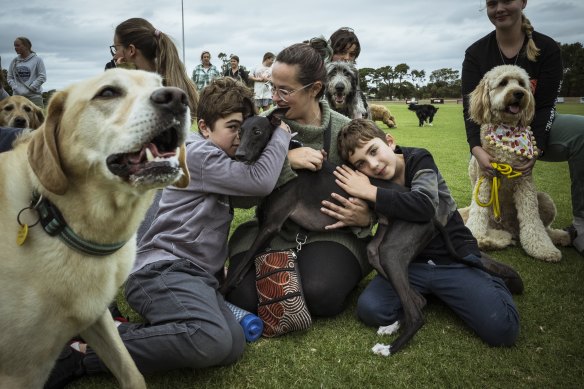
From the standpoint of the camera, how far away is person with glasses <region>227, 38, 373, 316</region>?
314 cm

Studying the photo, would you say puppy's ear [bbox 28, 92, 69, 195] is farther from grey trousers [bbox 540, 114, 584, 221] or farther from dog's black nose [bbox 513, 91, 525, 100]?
grey trousers [bbox 540, 114, 584, 221]

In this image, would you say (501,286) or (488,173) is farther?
(488,173)

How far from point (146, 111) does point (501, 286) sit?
107 inches

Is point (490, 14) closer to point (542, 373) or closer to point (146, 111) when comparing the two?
point (542, 373)

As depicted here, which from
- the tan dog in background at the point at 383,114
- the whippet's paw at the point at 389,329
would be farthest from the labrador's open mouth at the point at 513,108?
the tan dog in background at the point at 383,114

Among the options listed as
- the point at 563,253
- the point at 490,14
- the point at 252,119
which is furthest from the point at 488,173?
the point at 252,119

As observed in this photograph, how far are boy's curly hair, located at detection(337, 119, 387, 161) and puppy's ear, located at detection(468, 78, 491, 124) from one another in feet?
6.22

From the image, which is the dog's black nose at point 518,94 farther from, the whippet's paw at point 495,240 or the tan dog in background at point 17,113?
the tan dog in background at point 17,113

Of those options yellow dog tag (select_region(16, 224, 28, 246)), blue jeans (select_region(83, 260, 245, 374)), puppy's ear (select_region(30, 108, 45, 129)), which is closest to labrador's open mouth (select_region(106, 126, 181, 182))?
yellow dog tag (select_region(16, 224, 28, 246))

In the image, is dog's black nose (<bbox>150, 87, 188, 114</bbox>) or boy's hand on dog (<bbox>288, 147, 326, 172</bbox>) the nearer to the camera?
dog's black nose (<bbox>150, 87, 188, 114</bbox>)

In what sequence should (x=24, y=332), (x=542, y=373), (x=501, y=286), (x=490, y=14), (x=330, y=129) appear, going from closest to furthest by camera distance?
(x=24, y=332) → (x=542, y=373) → (x=501, y=286) → (x=330, y=129) → (x=490, y=14)

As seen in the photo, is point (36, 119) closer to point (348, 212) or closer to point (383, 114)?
point (348, 212)

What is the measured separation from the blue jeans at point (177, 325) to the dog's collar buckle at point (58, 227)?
724 millimetres

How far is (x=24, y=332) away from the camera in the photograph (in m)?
1.71
